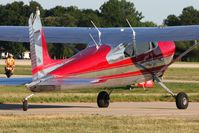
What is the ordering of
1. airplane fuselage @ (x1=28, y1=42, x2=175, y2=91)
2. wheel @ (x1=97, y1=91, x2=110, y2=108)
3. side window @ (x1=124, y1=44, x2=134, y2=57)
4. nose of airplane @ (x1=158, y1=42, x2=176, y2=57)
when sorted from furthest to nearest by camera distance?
nose of airplane @ (x1=158, y1=42, x2=176, y2=57)
wheel @ (x1=97, y1=91, x2=110, y2=108)
side window @ (x1=124, y1=44, x2=134, y2=57)
airplane fuselage @ (x1=28, y1=42, x2=175, y2=91)

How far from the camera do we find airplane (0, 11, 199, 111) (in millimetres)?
19094

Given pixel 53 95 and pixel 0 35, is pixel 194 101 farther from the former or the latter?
pixel 0 35

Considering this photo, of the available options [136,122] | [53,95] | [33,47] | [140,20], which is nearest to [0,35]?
[53,95]

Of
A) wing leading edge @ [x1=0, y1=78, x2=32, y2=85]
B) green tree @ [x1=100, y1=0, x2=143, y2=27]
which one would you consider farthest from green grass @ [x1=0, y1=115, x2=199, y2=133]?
green tree @ [x1=100, y1=0, x2=143, y2=27]

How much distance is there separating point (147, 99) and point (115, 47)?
384cm

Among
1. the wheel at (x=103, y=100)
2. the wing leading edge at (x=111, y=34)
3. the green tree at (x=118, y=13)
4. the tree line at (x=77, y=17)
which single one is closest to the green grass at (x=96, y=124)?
the wheel at (x=103, y=100)

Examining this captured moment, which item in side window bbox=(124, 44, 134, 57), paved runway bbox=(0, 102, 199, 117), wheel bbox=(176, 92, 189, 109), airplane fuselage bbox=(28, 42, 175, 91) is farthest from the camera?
side window bbox=(124, 44, 134, 57)

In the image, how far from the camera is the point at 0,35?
2344cm

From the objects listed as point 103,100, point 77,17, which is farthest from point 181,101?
point 77,17

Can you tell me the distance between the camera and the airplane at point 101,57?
1909 centimetres

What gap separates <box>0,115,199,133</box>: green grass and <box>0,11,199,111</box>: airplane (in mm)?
2009

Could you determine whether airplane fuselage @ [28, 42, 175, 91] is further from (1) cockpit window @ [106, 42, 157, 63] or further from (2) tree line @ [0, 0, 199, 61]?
(2) tree line @ [0, 0, 199, 61]

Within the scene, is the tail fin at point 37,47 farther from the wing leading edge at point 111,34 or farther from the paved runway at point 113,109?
the wing leading edge at point 111,34

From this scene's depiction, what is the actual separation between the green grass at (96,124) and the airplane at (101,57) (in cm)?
201
